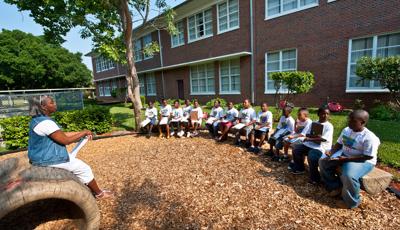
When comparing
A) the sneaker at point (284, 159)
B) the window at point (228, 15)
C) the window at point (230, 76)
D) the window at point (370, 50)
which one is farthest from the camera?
the window at point (230, 76)

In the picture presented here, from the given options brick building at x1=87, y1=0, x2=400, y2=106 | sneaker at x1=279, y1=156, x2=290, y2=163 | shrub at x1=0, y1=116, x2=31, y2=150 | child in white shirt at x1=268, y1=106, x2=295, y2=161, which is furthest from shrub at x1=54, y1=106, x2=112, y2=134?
sneaker at x1=279, y1=156, x2=290, y2=163

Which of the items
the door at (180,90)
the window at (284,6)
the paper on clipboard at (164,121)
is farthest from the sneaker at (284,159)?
the door at (180,90)

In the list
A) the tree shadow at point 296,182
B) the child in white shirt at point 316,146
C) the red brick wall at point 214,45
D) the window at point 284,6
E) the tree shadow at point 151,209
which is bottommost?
the tree shadow at point 151,209

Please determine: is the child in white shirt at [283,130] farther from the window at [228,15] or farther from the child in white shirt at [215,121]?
the window at [228,15]

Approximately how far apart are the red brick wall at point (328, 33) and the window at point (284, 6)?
0.71 feet

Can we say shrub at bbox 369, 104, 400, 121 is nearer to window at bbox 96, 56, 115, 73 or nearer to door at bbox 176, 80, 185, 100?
door at bbox 176, 80, 185, 100

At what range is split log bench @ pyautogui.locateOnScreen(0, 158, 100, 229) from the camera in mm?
2379

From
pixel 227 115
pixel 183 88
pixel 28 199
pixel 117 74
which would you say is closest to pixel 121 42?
pixel 227 115

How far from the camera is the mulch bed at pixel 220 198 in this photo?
2.94 metres

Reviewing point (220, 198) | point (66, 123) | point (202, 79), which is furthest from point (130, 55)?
point (202, 79)

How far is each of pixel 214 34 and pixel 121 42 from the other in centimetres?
718

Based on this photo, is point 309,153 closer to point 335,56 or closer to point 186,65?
point 335,56

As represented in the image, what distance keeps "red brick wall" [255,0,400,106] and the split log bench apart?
10.4m

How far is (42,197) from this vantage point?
8.15 feet
